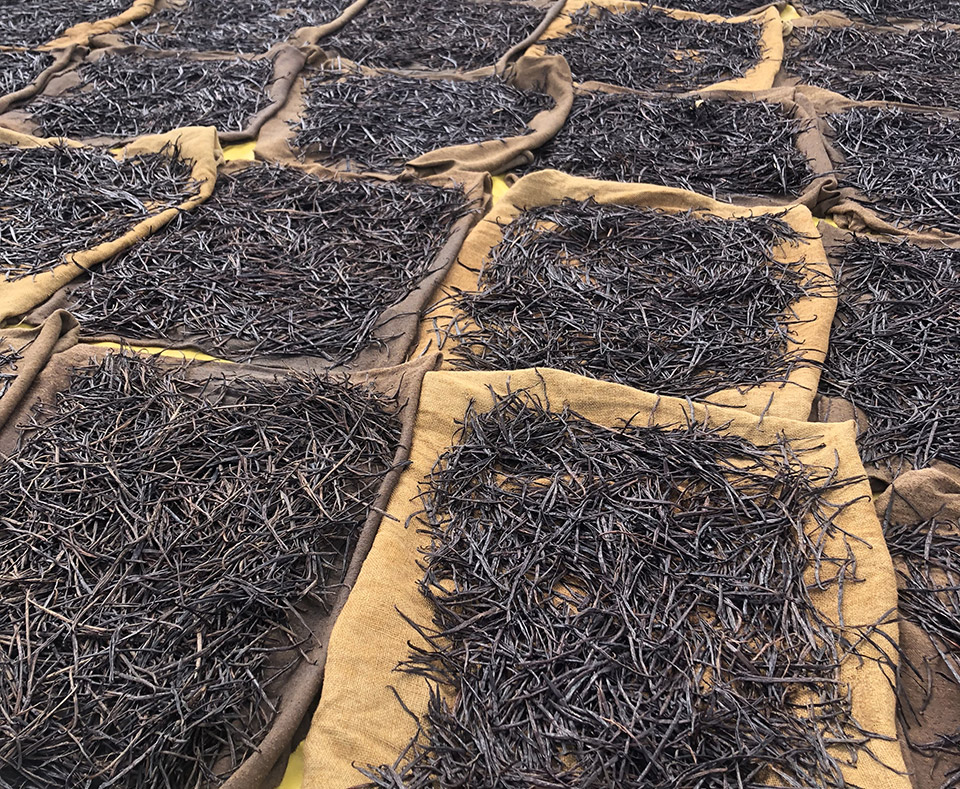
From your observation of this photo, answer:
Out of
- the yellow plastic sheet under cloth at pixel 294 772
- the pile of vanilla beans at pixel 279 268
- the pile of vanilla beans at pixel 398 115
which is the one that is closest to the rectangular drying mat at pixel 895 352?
the pile of vanilla beans at pixel 279 268

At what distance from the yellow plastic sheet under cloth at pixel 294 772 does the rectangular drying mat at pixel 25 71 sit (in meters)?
3.55

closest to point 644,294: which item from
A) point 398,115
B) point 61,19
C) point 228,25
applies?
point 398,115

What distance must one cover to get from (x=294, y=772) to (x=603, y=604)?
0.68 metres

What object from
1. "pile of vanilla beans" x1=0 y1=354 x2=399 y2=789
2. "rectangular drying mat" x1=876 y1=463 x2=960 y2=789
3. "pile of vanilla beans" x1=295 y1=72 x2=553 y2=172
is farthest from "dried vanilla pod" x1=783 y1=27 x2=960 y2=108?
"pile of vanilla beans" x1=0 y1=354 x2=399 y2=789

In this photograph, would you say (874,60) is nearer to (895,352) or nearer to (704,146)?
(704,146)

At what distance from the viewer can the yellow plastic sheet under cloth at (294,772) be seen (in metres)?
1.40

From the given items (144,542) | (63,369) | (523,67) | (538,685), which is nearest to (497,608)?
(538,685)

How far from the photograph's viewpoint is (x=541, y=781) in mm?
1260

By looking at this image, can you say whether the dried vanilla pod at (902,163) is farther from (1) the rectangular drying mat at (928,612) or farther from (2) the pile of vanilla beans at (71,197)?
(2) the pile of vanilla beans at (71,197)

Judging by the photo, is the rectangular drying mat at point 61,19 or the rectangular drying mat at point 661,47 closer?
the rectangular drying mat at point 661,47

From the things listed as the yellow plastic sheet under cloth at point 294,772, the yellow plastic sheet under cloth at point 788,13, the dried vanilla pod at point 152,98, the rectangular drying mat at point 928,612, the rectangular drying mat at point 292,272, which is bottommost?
the yellow plastic sheet under cloth at point 294,772

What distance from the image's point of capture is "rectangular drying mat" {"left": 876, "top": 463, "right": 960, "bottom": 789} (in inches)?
53.8

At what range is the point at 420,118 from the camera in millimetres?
3414

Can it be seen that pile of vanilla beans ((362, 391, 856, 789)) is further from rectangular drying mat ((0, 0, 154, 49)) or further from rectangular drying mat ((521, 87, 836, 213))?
rectangular drying mat ((0, 0, 154, 49))
